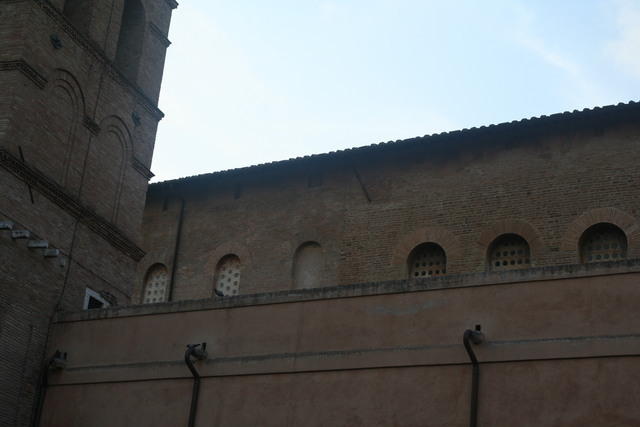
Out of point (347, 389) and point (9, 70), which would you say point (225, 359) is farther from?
point (9, 70)

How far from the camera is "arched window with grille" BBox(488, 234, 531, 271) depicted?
69.8 ft

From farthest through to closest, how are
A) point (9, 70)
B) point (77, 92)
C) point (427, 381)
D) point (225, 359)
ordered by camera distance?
1. point (77, 92)
2. point (9, 70)
3. point (225, 359)
4. point (427, 381)

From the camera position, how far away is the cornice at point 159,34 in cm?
2282

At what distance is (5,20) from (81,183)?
302 cm

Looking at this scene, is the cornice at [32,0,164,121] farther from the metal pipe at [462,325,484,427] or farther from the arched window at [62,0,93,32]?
the metal pipe at [462,325,484,427]

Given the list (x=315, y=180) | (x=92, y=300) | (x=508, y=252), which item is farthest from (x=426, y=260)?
(x=92, y=300)

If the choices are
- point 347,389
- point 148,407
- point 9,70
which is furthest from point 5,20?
point 347,389

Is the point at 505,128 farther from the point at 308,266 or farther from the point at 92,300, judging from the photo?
the point at 92,300

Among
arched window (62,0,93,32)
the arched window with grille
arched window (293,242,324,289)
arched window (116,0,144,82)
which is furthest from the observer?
arched window (293,242,324,289)

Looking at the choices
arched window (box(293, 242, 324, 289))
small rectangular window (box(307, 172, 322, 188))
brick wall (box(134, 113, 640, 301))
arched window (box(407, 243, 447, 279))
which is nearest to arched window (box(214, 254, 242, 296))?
brick wall (box(134, 113, 640, 301))

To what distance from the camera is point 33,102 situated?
1920 centimetres

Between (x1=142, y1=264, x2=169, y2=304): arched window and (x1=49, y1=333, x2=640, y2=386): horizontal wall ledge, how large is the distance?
24.0 ft

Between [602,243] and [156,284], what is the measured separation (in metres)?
9.99

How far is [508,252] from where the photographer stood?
21.4m
